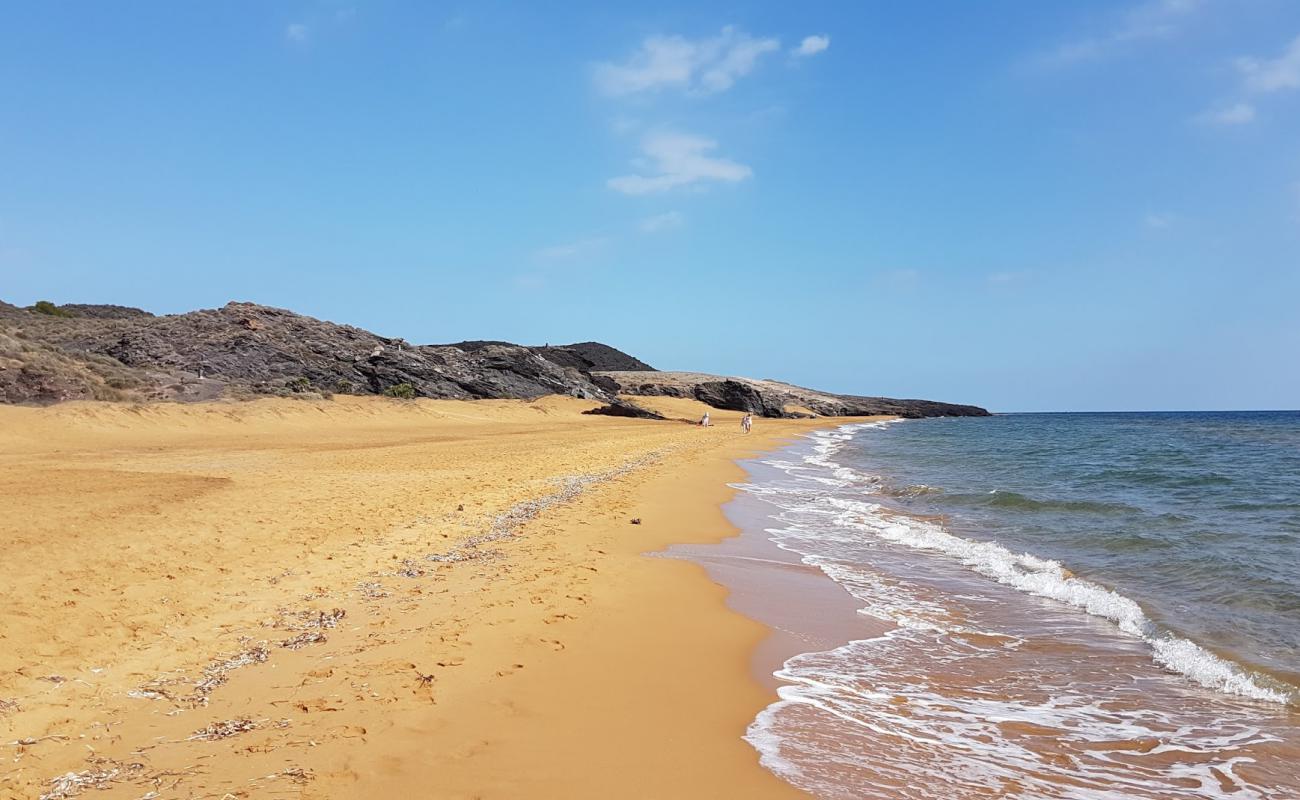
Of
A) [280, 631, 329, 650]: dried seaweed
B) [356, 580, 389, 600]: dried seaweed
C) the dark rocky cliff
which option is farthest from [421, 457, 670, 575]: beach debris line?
the dark rocky cliff

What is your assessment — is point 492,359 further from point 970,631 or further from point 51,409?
point 970,631

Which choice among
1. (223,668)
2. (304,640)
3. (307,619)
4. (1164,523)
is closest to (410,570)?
(307,619)

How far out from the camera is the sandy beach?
378 cm

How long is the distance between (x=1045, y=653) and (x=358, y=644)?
608 cm

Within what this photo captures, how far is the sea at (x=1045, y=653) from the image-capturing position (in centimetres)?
429

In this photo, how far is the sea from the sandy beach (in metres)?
0.73

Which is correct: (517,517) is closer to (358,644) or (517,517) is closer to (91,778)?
(358,644)

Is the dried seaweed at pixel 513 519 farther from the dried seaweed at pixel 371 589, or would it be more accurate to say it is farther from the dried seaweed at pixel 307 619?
the dried seaweed at pixel 307 619

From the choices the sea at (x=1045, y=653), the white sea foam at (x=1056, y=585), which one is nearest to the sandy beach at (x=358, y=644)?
the sea at (x=1045, y=653)

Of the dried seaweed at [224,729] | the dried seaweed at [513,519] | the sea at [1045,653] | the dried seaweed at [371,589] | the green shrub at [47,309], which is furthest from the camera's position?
the green shrub at [47,309]

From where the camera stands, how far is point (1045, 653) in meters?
6.59

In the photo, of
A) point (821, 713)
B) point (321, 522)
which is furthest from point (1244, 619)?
point (321, 522)

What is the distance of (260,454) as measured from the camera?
18.4 metres

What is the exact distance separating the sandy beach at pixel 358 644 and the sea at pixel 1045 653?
28.7 inches
